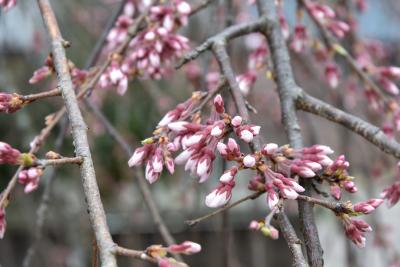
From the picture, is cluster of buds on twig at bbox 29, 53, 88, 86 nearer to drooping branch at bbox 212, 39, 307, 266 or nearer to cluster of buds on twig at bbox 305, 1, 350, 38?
drooping branch at bbox 212, 39, 307, 266

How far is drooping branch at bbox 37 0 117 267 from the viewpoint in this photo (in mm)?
1032

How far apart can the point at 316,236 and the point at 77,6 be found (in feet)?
12.8

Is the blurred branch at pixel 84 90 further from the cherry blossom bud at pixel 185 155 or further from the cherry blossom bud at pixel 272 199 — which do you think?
the cherry blossom bud at pixel 272 199

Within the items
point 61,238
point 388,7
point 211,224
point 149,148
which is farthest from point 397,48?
point 149,148

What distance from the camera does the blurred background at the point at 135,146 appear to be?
4.11 metres

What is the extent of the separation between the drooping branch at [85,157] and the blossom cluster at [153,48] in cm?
28

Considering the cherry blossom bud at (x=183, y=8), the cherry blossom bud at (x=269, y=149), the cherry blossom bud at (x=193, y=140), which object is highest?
the cherry blossom bud at (x=183, y=8)

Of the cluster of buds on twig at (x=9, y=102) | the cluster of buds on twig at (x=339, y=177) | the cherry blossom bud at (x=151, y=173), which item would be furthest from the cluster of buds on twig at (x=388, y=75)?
the cluster of buds on twig at (x=9, y=102)

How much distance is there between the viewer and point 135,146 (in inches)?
203

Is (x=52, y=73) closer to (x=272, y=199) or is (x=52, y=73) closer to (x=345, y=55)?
(x=272, y=199)

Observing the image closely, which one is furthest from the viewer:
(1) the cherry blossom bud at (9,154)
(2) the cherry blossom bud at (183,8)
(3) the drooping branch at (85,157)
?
(2) the cherry blossom bud at (183,8)

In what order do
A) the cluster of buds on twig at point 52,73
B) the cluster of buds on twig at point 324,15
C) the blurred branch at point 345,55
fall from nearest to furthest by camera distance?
1. the cluster of buds on twig at point 52,73
2. the blurred branch at point 345,55
3. the cluster of buds on twig at point 324,15

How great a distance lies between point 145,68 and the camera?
189cm

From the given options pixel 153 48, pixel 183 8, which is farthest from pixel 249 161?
pixel 183 8
